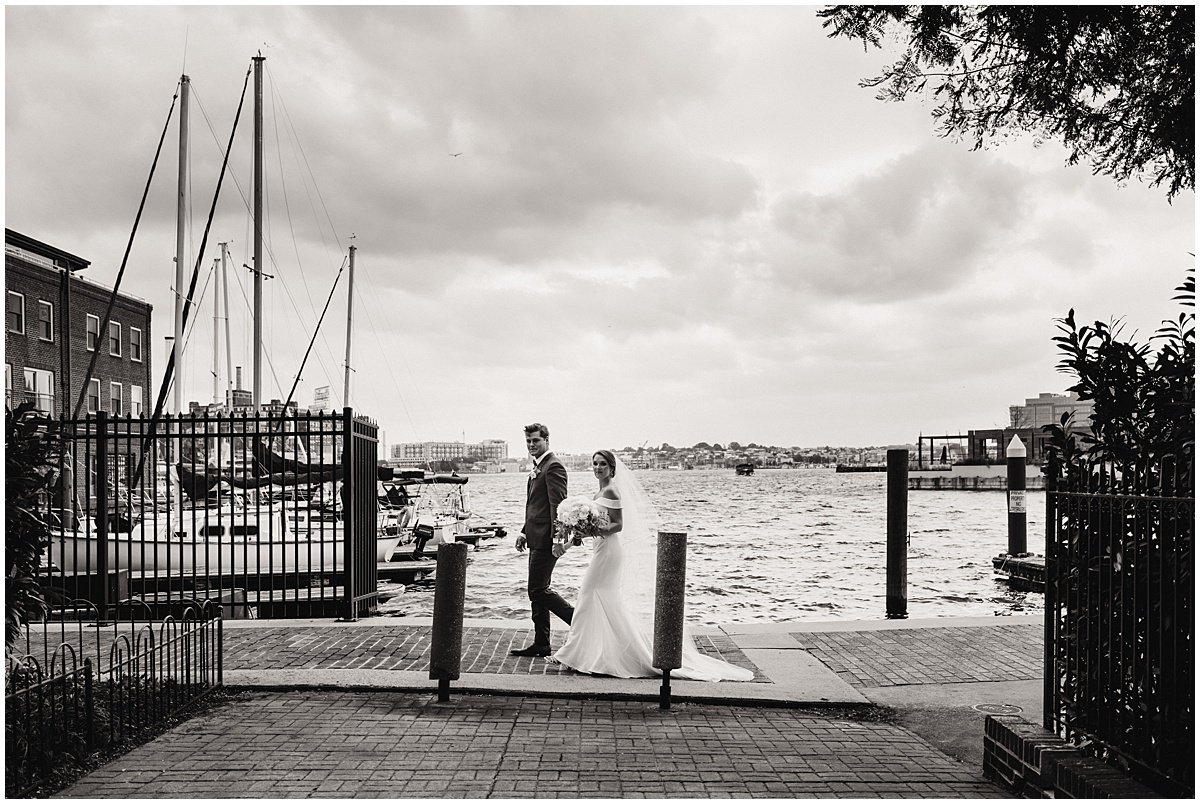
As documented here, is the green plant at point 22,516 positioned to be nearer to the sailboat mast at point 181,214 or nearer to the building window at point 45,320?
the sailboat mast at point 181,214

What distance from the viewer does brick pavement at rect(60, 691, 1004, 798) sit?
522cm

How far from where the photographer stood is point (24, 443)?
5.72 meters

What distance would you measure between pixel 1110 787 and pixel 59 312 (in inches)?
1811

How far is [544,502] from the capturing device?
9.45 m

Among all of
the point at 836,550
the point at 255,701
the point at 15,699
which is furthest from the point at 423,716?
the point at 836,550

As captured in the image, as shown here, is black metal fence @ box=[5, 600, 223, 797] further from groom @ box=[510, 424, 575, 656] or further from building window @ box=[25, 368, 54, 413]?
building window @ box=[25, 368, 54, 413]

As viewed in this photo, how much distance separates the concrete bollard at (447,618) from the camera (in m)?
7.42

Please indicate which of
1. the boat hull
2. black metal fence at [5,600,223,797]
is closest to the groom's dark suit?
black metal fence at [5,600,223,797]

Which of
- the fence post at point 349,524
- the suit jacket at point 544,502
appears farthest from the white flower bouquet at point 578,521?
the fence post at point 349,524

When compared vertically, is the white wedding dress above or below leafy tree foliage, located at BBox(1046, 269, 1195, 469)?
below

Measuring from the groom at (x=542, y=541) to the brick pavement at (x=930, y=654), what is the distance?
2.56 m

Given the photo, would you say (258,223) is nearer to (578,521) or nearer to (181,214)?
(181,214)

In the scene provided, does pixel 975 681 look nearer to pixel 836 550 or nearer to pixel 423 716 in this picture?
pixel 423 716

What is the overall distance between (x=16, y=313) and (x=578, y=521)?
38254 millimetres
